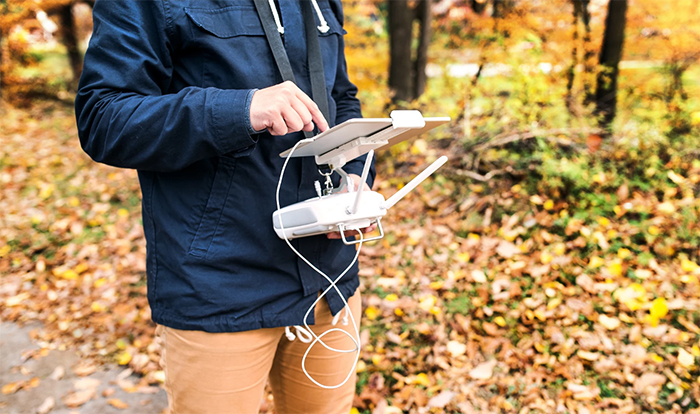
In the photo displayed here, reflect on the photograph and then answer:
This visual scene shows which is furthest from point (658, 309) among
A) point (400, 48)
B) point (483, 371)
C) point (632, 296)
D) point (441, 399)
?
point (400, 48)

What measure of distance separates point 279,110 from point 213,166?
29 cm

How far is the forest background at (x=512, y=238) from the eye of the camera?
2.74 meters

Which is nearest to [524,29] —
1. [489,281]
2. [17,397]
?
[489,281]

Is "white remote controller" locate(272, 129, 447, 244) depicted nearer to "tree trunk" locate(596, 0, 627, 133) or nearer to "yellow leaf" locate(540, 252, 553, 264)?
"yellow leaf" locate(540, 252, 553, 264)

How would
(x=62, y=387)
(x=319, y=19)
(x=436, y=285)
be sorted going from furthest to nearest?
1. (x=436, y=285)
2. (x=62, y=387)
3. (x=319, y=19)

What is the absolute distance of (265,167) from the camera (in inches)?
49.4

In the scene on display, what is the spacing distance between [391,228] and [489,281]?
1.03 meters

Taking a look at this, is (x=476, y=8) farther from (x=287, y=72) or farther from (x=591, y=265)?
(x=287, y=72)

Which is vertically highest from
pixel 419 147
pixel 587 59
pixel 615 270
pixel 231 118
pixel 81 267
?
pixel 231 118

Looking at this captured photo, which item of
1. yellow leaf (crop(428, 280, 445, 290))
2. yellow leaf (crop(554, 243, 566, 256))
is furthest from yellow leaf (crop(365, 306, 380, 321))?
yellow leaf (crop(554, 243, 566, 256))

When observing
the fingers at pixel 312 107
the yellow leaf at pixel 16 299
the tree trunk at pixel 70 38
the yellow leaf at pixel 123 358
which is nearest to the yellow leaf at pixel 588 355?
the fingers at pixel 312 107

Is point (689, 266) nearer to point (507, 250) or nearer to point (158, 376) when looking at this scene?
point (507, 250)

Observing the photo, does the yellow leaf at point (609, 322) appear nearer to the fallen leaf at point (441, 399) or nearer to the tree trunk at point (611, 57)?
the fallen leaf at point (441, 399)

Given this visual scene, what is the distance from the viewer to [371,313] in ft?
10.7
